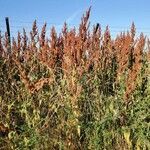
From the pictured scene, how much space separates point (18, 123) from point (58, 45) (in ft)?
5.81

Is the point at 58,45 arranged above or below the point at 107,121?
above

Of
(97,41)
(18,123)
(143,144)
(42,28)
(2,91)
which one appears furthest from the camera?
(42,28)

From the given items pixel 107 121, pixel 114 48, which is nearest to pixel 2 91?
pixel 107 121

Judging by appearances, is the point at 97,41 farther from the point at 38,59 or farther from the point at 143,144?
the point at 143,144

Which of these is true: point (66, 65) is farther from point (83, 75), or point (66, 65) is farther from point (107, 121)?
point (107, 121)

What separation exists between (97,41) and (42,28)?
1.14 meters

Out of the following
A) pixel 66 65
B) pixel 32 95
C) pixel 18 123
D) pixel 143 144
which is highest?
pixel 66 65

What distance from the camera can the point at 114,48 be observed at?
22.9ft

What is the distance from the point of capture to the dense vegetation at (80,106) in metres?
4.57

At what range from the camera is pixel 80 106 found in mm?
4734

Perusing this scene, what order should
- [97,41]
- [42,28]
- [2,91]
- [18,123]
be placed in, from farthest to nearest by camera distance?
[42,28] < [97,41] < [2,91] < [18,123]

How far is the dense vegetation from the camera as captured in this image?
4566 millimetres

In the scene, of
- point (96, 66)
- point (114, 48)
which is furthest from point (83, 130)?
point (114, 48)

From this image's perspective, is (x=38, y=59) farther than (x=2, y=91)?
Yes
